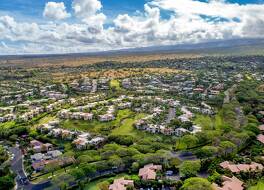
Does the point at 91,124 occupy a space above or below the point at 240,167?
below

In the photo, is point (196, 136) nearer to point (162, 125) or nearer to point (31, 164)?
point (162, 125)

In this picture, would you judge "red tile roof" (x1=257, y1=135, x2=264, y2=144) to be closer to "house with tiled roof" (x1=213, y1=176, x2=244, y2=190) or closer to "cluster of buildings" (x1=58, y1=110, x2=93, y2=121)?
"house with tiled roof" (x1=213, y1=176, x2=244, y2=190)

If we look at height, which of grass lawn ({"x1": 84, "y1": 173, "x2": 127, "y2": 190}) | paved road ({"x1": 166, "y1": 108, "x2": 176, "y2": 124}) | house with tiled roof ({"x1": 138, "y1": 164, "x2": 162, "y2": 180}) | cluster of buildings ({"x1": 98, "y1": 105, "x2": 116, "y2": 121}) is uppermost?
house with tiled roof ({"x1": 138, "y1": 164, "x2": 162, "y2": 180})

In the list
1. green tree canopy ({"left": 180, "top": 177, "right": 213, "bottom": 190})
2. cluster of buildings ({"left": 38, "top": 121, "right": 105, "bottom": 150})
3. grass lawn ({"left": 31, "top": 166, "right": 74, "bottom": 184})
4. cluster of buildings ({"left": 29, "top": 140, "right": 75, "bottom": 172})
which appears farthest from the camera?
cluster of buildings ({"left": 38, "top": 121, "right": 105, "bottom": 150})

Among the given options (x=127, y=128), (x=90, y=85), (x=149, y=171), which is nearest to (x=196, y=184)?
(x=149, y=171)

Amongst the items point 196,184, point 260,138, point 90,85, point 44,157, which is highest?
point 196,184

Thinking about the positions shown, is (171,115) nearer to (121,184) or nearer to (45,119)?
(45,119)

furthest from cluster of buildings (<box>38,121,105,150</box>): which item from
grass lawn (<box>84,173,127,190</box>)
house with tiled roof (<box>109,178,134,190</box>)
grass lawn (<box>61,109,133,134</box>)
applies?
house with tiled roof (<box>109,178,134,190</box>)

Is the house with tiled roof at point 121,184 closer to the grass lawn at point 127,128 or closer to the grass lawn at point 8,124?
the grass lawn at point 127,128

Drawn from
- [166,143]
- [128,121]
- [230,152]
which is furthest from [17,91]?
[230,152]
